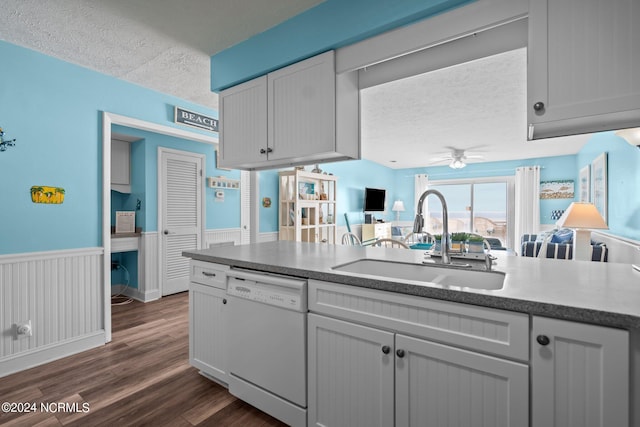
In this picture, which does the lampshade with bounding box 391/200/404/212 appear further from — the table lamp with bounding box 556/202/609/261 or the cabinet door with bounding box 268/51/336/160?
the cabinet door with bounding box 268/51/336/160

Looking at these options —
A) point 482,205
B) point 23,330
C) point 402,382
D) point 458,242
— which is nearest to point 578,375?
point 402,382

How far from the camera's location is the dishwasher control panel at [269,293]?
1514mm

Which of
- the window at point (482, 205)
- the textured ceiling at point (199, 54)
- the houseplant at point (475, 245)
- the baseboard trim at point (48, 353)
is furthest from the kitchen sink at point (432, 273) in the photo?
the window at point (482, 205)

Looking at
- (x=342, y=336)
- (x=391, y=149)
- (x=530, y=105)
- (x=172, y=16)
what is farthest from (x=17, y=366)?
(x=391, y=149)

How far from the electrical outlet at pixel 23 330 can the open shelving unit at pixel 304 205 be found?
3013 millimetres

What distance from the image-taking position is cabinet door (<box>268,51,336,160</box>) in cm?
188

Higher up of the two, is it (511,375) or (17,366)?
(511,375)

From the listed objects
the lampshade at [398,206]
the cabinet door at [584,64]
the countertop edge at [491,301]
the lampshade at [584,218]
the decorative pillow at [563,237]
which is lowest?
the decorative pillow at [563,237]

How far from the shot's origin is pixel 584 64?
48.0 inches

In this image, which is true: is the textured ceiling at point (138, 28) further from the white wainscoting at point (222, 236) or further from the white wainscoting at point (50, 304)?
the white wainscoting at point (222, 236)

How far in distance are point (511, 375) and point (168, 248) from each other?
4269 mm

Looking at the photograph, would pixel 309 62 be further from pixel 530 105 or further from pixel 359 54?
pixel 530 105

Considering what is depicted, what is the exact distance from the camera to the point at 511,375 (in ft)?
3.28

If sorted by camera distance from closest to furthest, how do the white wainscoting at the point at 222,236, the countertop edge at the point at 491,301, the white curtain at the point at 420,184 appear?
the countertop edge at the point at 491,301, the white wainscoting at the point at 222,236, the white curtain at the point at 420,184
